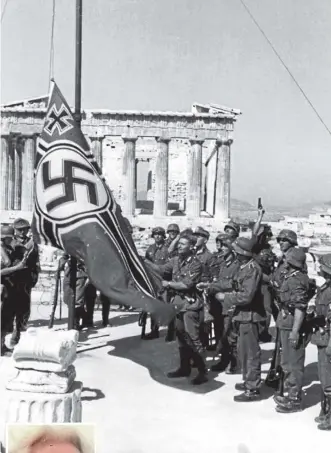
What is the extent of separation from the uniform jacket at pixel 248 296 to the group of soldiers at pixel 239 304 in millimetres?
11

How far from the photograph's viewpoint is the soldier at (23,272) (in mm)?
8180

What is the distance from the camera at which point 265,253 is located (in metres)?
8.57

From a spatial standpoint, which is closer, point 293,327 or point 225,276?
point 293,327

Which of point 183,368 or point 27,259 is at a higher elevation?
point 27,259

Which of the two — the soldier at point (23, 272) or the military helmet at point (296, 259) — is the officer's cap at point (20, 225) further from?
the military helmet at point (296, 259)

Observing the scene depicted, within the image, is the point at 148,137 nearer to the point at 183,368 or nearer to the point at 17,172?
the point at 17,172

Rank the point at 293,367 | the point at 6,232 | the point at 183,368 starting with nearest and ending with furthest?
1. the point at 293,367
2. the point at 183,368
3. the point at 6,232

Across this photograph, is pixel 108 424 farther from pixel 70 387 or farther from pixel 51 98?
pixel 51 98

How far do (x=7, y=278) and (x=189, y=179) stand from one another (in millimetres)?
29242

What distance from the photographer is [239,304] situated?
659cm

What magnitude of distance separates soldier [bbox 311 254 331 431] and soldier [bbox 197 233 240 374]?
4.65 feet

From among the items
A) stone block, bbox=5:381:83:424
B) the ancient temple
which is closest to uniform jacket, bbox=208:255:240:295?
stone block, bbox=5:381:83:424

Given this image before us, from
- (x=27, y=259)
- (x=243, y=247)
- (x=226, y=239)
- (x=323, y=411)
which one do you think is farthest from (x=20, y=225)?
(x=323, y=411)

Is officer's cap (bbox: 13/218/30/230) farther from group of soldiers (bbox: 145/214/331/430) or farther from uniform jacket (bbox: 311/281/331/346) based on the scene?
uniform jacket (bbox: 311/281/331/346)
